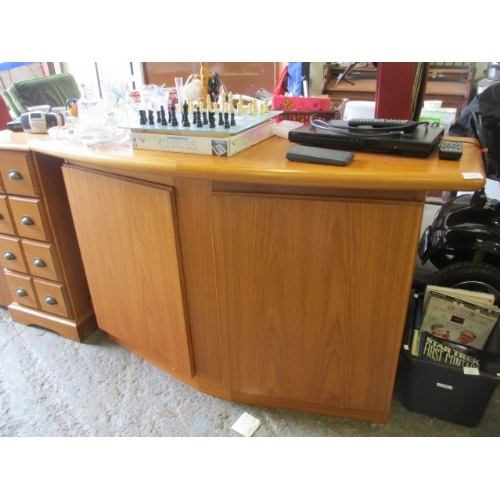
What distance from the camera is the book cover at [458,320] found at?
123cm

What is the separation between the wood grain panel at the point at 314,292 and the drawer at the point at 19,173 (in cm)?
79

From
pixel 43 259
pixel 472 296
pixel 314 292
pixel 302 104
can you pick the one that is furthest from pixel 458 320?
pixel 43 259

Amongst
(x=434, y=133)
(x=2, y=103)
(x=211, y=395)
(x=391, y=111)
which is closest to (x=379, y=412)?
(x=211, y=395)

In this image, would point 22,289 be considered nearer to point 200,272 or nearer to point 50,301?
point 50,301

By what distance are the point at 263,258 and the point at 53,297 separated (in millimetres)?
1060

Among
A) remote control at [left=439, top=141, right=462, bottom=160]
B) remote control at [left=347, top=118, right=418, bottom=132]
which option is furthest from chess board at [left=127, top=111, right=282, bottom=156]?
remote control at [left=439, top=141, right=462, bottom=160]

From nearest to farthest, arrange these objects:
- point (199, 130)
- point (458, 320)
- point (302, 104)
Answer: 1. point (199, 130)
2. point (458, 320)
3. point (302, 104)

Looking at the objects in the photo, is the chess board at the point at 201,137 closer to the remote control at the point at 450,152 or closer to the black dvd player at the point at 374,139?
the black dvd player at the point at 374,139

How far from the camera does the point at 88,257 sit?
1431 mm

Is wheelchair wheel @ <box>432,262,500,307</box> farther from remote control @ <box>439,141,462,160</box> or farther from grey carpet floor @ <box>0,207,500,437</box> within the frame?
remote control @ <box>439,141,462,160</box>

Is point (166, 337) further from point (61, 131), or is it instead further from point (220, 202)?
point (61, 131)

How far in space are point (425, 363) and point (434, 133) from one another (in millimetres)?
688

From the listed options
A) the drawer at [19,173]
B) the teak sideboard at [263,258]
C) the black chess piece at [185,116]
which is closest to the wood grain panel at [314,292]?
the teak sideboard at [263,258]

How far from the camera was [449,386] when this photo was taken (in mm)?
1227
